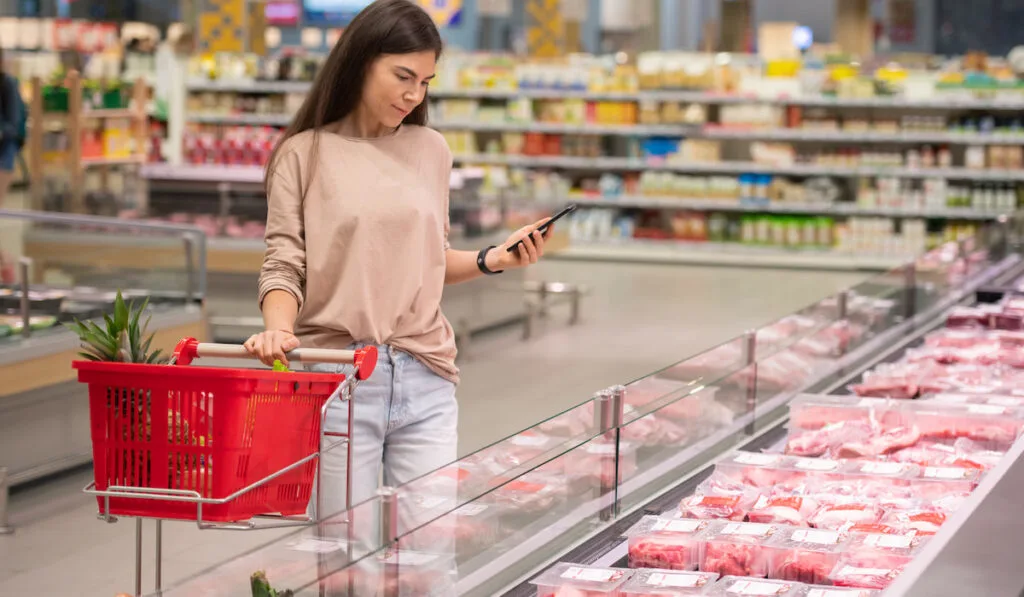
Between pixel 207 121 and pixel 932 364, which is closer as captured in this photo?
pixel 932 364

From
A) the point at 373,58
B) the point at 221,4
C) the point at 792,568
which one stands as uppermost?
the point at 221,4

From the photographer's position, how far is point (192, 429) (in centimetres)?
214

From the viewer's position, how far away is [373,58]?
2.46m

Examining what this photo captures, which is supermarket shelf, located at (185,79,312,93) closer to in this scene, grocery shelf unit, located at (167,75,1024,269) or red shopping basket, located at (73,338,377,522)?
grocery shelf unit, located at (167,75,1024,269)

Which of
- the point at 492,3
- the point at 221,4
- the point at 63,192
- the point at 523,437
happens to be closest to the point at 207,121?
the point at 221,4

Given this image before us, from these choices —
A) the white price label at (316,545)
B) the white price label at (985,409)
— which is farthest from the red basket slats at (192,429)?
the white price label at (985,409)

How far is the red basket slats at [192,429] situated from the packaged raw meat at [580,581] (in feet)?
1.64

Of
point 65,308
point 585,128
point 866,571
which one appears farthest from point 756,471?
point 585,128

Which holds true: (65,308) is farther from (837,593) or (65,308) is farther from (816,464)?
(837,593)

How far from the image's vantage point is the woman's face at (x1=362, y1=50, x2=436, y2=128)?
2.44 m

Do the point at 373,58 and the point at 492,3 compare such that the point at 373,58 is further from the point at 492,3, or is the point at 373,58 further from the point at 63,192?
the point at 492,3

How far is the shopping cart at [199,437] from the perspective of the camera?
2121 millimetres

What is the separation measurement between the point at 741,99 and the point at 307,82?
431 centimetres

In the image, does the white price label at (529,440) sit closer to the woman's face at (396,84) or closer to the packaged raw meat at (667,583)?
the packaged raw meat at (667,583)
